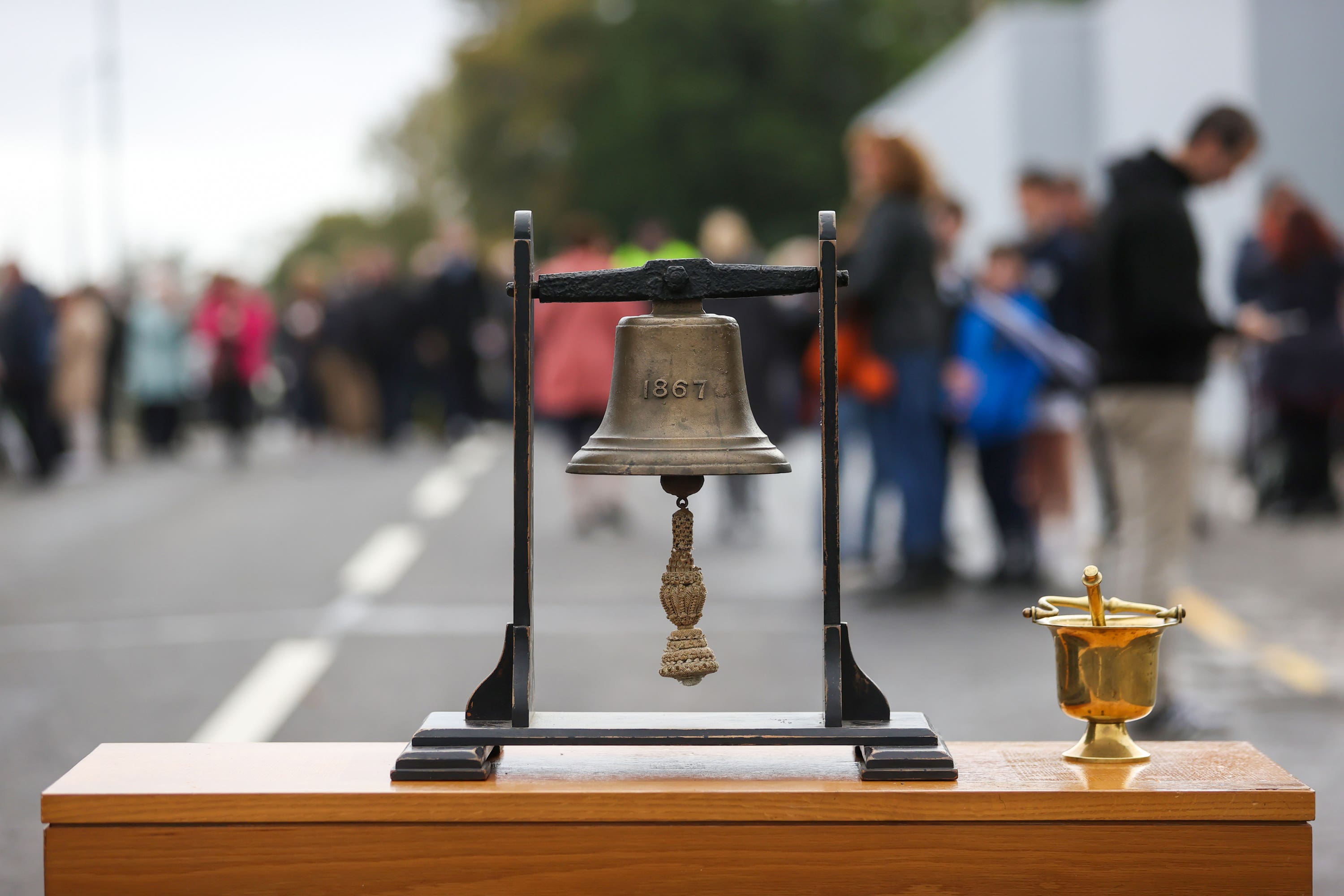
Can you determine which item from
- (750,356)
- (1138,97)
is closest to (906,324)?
(750,356)

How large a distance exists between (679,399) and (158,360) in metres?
18.8

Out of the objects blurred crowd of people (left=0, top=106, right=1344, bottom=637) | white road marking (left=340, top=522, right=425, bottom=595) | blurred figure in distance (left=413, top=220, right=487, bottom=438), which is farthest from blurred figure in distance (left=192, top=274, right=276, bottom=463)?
white road marking (left=340, top=522, right=425, bottom=595)

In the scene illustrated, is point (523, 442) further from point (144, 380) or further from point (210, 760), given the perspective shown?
point (144, 380)

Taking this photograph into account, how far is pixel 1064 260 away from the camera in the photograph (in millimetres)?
11250

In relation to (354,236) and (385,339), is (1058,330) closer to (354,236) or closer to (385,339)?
(385,339)

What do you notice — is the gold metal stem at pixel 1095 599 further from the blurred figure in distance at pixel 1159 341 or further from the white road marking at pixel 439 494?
the white road marking at pixel 439 494

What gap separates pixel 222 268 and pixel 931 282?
1379 cm

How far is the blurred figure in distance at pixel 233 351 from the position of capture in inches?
806

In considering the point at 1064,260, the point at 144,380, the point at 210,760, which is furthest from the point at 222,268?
the point at 210,760

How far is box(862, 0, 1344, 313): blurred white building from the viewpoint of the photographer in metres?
18.9

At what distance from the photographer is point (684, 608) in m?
3.61

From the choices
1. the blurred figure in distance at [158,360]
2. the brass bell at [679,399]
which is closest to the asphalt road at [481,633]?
the brass bell at [679,399]

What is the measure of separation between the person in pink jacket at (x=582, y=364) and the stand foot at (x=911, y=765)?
9.04m

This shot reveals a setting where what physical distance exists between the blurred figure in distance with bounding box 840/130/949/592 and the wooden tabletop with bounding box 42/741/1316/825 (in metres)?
5.71
